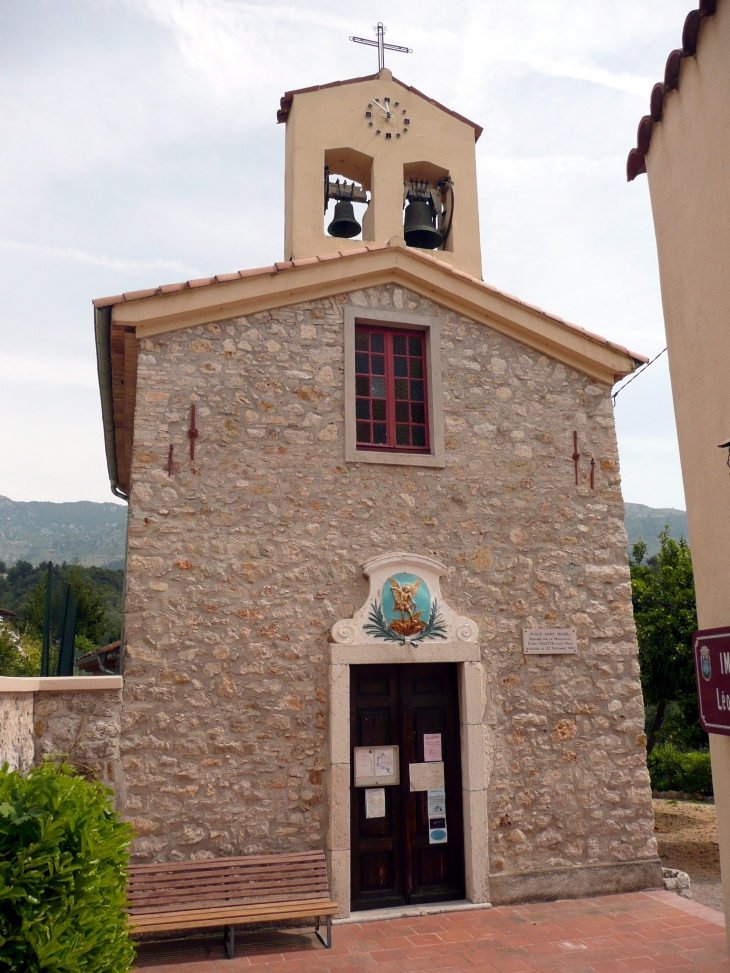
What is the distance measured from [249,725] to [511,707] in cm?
245

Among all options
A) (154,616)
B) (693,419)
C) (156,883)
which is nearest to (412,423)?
(154,616)

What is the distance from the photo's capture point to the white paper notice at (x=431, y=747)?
6.78 m

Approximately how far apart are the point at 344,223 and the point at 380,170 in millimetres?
755

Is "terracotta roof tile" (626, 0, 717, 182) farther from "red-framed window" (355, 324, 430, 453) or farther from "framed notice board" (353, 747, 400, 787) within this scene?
"framed notice board" (353, 747, 400, 787)

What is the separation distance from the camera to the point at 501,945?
18.4ft

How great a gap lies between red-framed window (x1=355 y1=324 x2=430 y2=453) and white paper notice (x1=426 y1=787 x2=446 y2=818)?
3.22 m

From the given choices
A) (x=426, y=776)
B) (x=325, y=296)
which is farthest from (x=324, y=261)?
(x=426, y=776)

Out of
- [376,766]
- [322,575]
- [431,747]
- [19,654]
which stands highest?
[19,654]

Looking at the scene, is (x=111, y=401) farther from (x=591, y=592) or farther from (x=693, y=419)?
(x=693, y=419)

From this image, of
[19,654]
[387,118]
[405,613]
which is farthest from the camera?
[19,654]

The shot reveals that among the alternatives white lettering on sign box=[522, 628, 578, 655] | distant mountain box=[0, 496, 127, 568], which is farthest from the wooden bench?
distant mountain box=[0, 496, 127, 568]

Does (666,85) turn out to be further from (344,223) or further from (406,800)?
(406,800)

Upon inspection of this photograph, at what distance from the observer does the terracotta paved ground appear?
17.2ft

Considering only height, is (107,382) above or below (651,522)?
below
